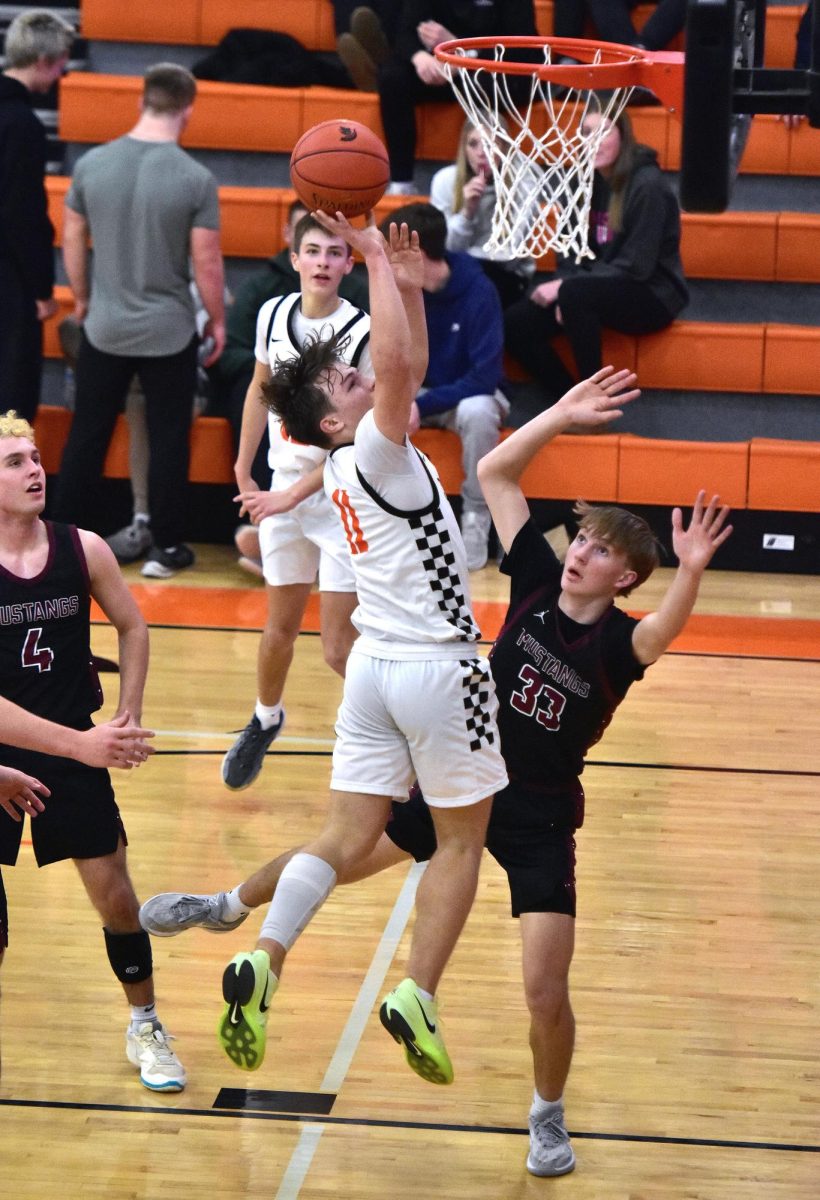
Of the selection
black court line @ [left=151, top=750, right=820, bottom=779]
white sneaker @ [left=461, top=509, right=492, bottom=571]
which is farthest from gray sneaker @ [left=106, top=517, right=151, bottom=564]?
black court line @ [left=151, top=750, right=820, bottom=779]

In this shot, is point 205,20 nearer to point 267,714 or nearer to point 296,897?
point 267,714

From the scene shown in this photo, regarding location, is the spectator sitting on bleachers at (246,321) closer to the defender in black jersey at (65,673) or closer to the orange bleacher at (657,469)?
the orange bleacher at (657,469)

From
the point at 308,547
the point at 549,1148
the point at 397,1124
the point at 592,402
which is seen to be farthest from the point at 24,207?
the point at 549,1148

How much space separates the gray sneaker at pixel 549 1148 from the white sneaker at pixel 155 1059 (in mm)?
868

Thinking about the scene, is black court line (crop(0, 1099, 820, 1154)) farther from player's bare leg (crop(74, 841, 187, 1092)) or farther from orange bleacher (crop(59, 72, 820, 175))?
orange bleacher (crop(59, 72, 820, 175))

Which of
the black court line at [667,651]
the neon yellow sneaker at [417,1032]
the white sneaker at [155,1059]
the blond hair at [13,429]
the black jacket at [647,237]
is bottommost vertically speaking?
the black court line at [667,651]

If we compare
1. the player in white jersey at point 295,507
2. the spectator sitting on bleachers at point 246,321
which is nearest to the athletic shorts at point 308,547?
the player in white jersey at point 295,507

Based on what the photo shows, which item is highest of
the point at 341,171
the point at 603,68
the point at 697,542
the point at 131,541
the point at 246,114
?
the point at 603,68

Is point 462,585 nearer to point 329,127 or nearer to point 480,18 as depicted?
point 329,127

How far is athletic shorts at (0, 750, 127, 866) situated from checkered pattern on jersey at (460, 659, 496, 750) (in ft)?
2.87

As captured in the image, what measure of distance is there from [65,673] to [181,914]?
2.19 feet

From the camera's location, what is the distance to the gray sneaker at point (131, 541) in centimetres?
894

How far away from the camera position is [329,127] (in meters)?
4.45

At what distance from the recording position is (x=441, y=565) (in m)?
3.74
